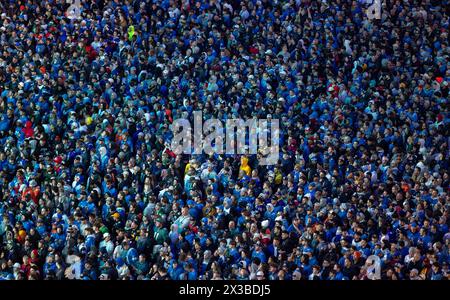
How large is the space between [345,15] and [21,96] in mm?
8581

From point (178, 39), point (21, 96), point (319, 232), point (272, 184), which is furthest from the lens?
point (178, 39)

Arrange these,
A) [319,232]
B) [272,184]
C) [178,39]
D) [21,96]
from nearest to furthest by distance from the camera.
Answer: [319,232] < [272,184] < [21,96] < [178,39]

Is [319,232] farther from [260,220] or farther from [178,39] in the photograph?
[178,39]

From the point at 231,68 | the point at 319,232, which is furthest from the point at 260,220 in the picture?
the point at 231,68

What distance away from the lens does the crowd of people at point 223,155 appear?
92.0ft

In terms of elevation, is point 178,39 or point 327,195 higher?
point 178,39

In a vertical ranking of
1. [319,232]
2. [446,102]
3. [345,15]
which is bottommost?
[319,232]

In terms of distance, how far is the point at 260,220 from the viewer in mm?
28719

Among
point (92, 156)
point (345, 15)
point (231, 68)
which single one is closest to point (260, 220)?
point (92, 156)

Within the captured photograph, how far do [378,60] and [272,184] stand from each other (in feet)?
21.5

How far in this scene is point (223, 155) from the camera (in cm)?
3152

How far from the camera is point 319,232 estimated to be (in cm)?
2823

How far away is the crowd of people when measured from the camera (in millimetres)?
28031

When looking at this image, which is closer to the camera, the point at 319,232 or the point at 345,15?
the point at 319,232
